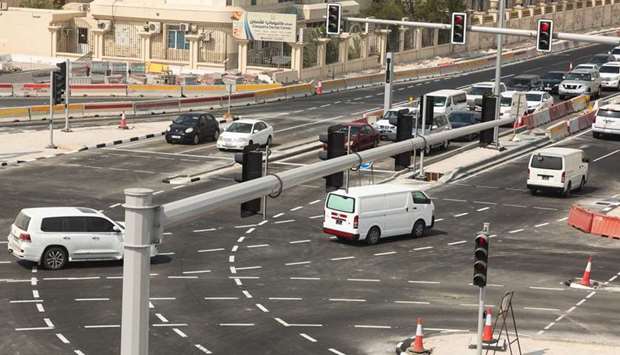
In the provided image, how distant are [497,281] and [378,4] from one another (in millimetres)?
72678

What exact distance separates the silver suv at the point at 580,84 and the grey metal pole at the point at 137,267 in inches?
2630

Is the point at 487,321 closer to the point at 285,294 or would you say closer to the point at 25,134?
the point at 285,294

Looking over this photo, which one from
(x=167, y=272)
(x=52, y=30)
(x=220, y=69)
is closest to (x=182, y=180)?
(x=167, y=272)

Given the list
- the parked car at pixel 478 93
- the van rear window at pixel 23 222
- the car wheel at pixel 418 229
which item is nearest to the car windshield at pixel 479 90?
the parked car at pixel 478 93

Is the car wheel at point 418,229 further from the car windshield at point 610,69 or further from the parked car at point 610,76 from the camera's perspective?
the car windshield at point 610,69

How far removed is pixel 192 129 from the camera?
60.0 metres

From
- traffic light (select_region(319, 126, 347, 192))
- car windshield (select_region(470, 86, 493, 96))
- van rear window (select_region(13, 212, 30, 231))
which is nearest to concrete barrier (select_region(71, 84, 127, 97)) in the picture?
car windshield (select_region(470, 86, 493, 96))

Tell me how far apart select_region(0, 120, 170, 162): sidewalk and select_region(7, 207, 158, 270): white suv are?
18709mm

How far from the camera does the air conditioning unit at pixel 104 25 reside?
305 feet

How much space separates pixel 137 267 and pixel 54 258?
75.0 feet

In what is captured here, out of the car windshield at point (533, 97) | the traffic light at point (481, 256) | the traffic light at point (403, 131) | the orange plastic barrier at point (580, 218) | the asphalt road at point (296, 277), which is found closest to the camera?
the traffic light at point (403, 131)

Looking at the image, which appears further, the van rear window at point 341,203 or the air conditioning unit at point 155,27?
the air conditioning unit at point 155,27

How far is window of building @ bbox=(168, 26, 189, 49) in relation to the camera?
91062 millimetres

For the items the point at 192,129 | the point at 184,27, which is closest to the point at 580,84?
the point at 184,27
